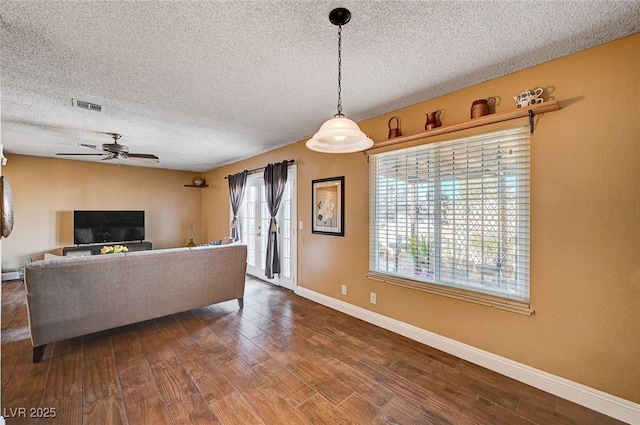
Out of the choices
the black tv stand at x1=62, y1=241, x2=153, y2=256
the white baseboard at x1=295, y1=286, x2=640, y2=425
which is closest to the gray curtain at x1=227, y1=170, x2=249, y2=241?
the black tv stand at x1=62, y1=241, x2=153, y2=256

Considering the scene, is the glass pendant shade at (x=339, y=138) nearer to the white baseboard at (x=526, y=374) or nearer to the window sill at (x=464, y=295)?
the window sill at (x=464, y=295)

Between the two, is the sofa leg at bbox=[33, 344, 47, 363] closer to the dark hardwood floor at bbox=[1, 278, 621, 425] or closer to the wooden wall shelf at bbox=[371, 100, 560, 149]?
the dark hardwood floor at bbox=[1, 278, 621, 425]

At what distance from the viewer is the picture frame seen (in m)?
3.62

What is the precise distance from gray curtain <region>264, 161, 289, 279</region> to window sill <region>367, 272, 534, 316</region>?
2126mm

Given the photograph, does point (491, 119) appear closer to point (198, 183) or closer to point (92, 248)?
point (198, 183)

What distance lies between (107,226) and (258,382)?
232 inches

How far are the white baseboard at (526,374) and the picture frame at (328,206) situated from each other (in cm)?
122

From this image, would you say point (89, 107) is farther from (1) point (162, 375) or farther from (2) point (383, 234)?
(2) point (383, 234)

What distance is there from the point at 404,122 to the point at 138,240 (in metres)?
6.56

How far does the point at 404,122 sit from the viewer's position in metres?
2.97

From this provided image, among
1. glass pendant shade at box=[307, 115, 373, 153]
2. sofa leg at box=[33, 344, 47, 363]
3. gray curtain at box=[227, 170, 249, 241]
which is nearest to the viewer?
glass pendant shade at box=[307, 115, 373, 153]

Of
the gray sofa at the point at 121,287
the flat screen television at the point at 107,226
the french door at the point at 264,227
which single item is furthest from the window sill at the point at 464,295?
the flat screen television at the point at 107,226

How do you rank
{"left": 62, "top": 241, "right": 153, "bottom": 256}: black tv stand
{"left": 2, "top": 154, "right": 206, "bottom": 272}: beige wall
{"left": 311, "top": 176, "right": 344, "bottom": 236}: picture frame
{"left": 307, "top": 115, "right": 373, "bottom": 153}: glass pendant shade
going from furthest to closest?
1. {"left": 62, "top": 241, "right": 153, "bottom": 256}: black tv stand
2. {"left": 2, "top": 154, "right": 206, "bottom": 272}: beige wall
3. {"left": 311, "top": 176, "right": 344, "bottom": 236}: picture frame
4. {"left": 307, "top": 115, "right": 373, "bottom": 153}: glass pendant shade

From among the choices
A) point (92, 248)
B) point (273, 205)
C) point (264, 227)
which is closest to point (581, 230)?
point (273, 205)
